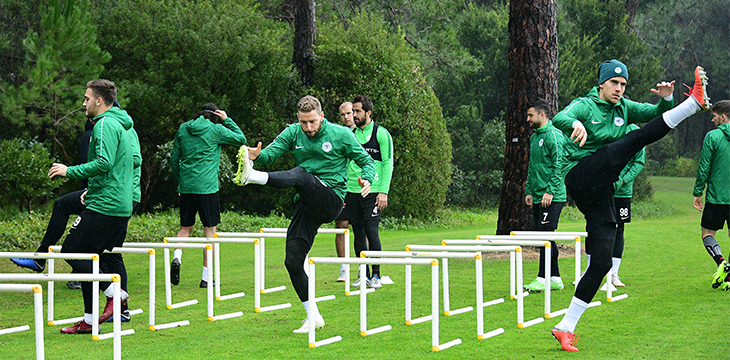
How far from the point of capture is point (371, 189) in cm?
880

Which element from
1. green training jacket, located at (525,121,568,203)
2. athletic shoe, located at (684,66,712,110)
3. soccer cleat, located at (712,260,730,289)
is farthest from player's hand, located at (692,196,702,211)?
athletic shoe, located at (684,66,712,110)

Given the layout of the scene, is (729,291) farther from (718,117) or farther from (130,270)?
(130,270)

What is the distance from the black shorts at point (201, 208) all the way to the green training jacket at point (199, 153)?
7 cm

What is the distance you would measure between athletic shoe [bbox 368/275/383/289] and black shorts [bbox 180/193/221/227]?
194 centimetres

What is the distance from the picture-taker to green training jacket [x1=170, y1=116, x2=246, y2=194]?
891cm

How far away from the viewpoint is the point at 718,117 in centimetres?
861

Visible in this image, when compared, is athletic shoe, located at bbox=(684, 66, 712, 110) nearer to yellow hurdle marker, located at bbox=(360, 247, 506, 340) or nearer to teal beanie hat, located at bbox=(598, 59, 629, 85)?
teal beanie hat, located at bbox=(598, 59, 629, 85)

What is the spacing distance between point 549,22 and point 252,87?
9.25 m

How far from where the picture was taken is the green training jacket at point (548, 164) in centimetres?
860

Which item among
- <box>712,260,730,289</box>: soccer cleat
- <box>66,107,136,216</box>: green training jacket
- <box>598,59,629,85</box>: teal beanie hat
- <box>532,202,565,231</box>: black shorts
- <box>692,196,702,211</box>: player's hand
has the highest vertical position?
<box>598,59,629,85</box>: teal beanie hat

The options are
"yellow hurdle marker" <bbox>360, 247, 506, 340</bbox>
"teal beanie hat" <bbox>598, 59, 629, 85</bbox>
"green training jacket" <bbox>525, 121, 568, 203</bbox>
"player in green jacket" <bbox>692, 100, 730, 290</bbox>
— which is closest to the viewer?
"yellow hurdle marker" <bbox>360, 247, 506, 340</bbox>

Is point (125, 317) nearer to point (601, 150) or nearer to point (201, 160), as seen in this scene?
point (201, 160)

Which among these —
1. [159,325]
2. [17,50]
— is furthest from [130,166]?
[17,50]

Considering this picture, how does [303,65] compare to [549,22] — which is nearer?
[549,22]
